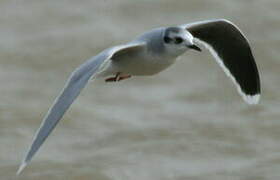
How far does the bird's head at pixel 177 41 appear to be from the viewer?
221 inches

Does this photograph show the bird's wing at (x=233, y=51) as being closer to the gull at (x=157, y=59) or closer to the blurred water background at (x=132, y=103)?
the gull at (x=157, y=59)

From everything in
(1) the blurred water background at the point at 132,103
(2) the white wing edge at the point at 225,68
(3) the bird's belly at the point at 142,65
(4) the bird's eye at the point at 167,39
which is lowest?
(1) the blurred water background at the point at 132,103

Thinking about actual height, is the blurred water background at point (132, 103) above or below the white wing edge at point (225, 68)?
below

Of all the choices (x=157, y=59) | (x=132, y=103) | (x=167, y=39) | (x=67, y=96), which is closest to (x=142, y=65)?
(x=157, y=59)

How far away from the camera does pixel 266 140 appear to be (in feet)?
27.3

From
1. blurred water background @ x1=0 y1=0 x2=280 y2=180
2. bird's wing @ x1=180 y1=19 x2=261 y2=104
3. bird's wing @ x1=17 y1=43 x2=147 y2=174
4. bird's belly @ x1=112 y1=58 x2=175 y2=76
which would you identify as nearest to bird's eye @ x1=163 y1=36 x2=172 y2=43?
bird's belly @ x1=112 y1=58 x2=175 y2=76

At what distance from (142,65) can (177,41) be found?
9.3 inches

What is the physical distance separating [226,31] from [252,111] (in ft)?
8.07

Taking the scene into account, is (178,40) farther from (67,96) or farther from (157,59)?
(67,96)

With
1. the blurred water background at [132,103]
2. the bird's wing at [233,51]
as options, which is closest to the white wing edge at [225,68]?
the bird's wing at [233,51]

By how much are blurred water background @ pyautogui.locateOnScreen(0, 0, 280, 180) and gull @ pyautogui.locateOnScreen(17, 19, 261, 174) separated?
1337mm

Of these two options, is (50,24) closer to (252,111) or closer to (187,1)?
(187,1)

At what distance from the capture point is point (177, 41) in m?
5.63

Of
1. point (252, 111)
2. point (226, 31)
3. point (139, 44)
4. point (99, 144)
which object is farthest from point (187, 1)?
point (139, 44)
